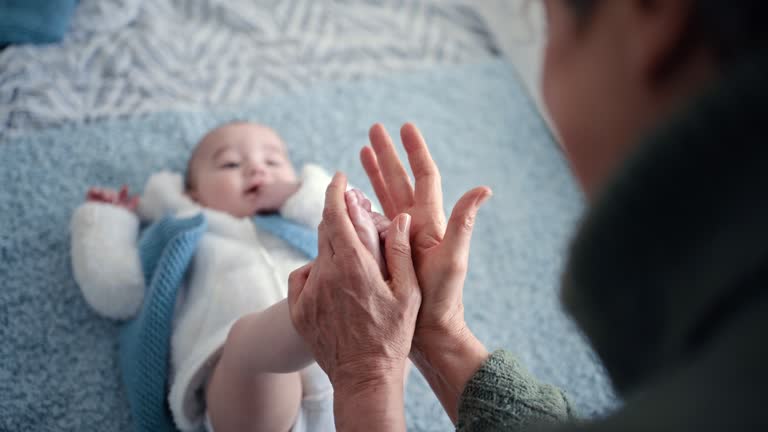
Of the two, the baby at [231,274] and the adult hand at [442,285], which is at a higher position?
the adult hand at [442,285]

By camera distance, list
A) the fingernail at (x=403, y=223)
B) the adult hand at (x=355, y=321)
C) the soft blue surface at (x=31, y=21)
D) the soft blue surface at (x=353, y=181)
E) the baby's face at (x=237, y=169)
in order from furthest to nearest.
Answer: the soft blue surface at (x=31, y=21), the baby's face at (x=237, y=169), the soft blue surface at (x=353, y=181), the fingernail at (x=403, y=223), the adult hand at (x=355, y=321)

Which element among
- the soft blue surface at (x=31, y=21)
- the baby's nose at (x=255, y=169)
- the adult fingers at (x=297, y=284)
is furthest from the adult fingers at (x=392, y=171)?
the soft blue surface at (x=31, y=21)

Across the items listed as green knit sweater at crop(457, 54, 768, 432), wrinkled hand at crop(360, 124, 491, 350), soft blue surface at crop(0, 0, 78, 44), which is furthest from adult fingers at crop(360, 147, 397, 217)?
soft blue surface at crop(0, 0, 78, 44)

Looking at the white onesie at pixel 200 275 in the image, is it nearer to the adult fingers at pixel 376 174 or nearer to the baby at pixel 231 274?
the baby at pixel 231 274

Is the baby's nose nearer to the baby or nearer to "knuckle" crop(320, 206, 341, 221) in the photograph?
the baby

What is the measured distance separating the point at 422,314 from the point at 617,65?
0.51 m

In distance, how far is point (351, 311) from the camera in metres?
0.73

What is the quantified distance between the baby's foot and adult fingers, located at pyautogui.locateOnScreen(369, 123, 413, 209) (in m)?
0.11

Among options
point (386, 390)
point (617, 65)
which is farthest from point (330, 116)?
point (617, 65)

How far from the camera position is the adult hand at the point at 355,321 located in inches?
27.5

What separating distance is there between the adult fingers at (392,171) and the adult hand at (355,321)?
19 cm

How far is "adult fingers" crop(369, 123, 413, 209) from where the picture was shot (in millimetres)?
960

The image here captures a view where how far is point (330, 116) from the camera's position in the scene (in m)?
1.55

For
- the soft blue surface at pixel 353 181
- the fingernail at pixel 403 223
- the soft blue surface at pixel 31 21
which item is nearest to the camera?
the fingernail at pixel 403 223
